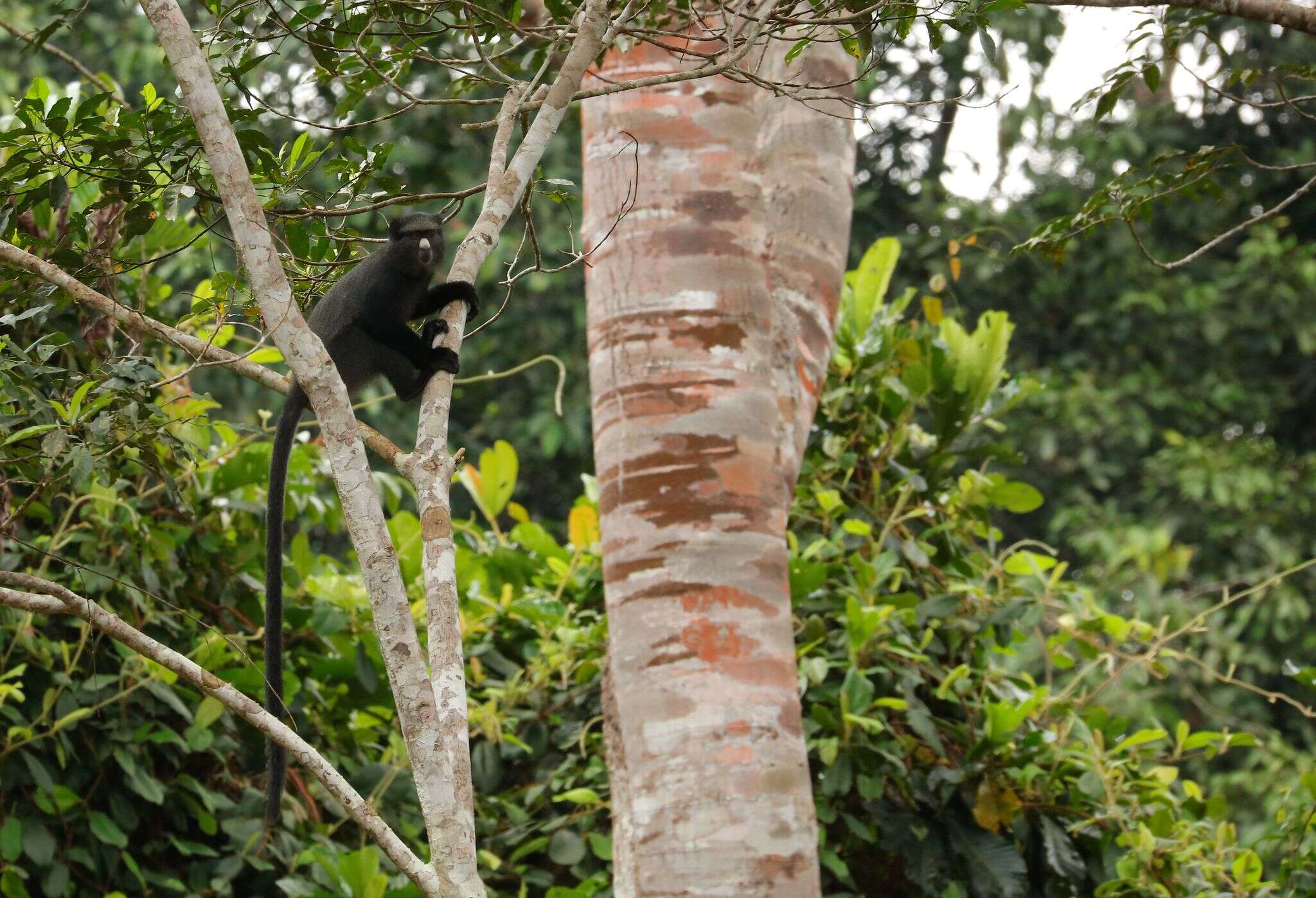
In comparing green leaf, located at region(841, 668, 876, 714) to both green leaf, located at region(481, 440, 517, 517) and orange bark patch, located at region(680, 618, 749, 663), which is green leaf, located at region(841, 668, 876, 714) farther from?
green leaf, located at region(481, 440, 517, 517)

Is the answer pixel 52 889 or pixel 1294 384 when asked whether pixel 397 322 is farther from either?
pixel 1294 384

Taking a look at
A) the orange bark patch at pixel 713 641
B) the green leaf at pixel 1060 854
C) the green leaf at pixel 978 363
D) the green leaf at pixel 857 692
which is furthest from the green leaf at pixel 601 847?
the green leaf at pixel 978 363

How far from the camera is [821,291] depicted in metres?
3.57

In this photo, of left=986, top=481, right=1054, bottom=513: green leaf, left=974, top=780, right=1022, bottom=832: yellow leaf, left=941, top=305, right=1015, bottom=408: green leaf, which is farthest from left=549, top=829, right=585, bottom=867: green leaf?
left=941, top=305, right=1015, bottom=408: green leaf

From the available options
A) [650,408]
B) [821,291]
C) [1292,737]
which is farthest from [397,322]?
[1292,737]

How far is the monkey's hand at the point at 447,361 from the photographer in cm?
230

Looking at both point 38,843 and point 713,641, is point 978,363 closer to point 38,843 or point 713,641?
point 713,641

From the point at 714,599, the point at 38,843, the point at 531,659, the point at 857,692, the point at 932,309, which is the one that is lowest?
the point at 38,843

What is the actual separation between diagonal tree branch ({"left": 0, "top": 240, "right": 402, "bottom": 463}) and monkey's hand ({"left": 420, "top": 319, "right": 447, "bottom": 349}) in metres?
1.08

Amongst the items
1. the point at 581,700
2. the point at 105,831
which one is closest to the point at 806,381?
the point at 581,700

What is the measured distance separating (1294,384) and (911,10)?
8887 millimetres

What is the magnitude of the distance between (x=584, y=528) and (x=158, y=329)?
6.77ft

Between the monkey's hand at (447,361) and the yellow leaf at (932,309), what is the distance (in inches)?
93.8

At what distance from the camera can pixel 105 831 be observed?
323cm
